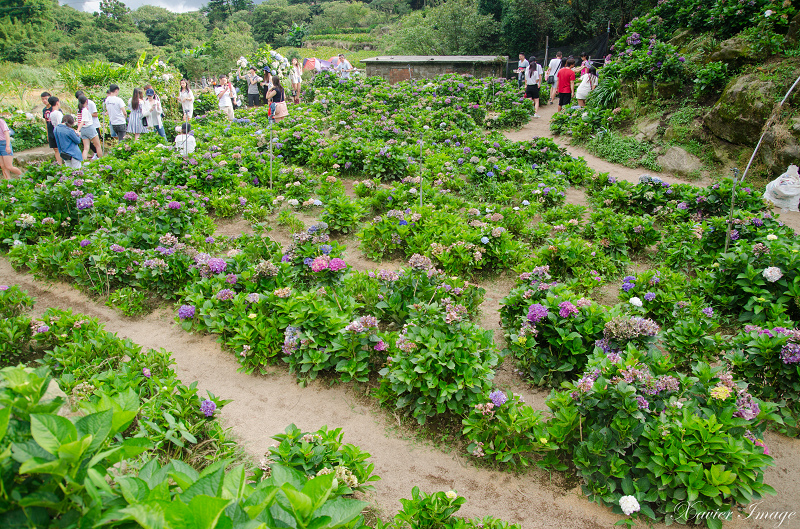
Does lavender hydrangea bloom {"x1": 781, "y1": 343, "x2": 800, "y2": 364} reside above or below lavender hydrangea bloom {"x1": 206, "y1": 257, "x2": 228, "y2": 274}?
below

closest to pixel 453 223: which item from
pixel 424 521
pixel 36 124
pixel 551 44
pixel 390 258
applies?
pixel 390 258

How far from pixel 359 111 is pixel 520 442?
9883 mm

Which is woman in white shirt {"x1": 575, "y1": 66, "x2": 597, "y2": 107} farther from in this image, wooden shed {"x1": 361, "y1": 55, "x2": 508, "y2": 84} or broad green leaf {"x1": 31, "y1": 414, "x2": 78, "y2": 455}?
broad green leaf {"x1": 31, "y1": 414, "x2": 78, "y2": 455}

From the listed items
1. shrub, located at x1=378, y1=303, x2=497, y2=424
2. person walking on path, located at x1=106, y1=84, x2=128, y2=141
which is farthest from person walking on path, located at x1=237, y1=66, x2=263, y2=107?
shrub, located at x1=378, y1=303, x2=497, y2=424

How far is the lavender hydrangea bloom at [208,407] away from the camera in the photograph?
10.00ft

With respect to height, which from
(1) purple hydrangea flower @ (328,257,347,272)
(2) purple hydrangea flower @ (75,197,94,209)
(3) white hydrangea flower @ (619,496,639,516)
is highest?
(2) purple hydrangea flower @ (75,197,94,209)

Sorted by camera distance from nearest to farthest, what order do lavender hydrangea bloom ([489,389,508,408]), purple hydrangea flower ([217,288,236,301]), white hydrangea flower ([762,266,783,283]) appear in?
lavender hydrangea bloom ([489,389,508,408]), white hydrangea flower ([762,266,783,283]), purple hydrangea flower ([217,288,236,301])

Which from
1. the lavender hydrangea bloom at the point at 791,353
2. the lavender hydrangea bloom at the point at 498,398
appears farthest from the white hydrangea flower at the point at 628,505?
the lavender hydrangea bloom at the point at 791,353

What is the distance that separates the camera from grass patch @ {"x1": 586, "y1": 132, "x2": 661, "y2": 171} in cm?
857

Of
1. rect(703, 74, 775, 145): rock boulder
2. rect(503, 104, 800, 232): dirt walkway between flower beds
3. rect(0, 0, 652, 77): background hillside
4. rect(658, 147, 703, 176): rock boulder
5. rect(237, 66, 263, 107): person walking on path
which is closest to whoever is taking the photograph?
rect(503, 104, 800, 232): dirt walkway between flower beds

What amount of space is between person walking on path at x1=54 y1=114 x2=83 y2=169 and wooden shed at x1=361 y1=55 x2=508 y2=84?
37.5 ft

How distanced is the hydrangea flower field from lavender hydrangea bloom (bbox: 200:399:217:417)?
0.03ft

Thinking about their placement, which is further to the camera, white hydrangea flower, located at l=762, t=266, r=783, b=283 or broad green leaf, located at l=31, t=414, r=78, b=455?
white hydrangea flower, located at l=762, t=266, r=783, b=283

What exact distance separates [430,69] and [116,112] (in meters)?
11.1
